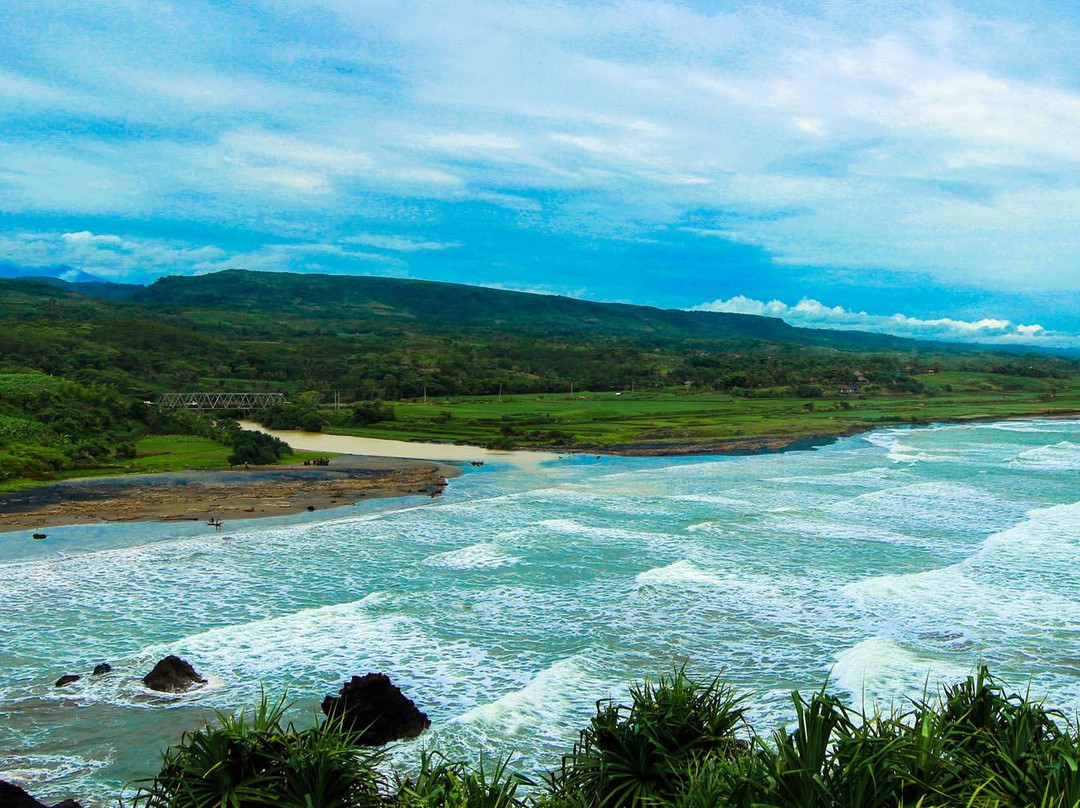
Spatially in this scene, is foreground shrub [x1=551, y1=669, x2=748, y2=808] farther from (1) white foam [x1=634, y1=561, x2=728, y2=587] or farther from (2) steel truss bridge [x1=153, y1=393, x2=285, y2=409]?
(2) steel truss bridge [x1=153, y1=393, x2=285, y2=409]

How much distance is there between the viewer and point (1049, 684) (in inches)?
805

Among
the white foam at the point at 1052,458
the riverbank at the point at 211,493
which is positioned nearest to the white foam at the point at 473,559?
the riverbank at the point at 211,493

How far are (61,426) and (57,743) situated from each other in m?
54.4

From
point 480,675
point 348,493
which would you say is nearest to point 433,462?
point 348,493

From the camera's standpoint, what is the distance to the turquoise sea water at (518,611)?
19.2 metres

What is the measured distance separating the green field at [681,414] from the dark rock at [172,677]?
62731mm

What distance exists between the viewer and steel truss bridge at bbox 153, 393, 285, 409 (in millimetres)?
94562

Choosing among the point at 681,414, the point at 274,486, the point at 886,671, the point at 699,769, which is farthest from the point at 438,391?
the point at 699,769

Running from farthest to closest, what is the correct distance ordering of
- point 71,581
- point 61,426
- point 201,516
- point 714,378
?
point 714,378 < point 61,426 < point 201,516 < point 71,581

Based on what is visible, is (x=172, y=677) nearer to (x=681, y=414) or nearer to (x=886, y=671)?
(x=886, y=671)

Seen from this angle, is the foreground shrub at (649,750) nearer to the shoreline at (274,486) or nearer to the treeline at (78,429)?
the shoreline at (274,486)

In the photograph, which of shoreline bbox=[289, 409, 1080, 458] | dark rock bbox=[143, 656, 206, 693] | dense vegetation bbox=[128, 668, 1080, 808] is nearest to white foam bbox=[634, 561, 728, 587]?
dark rock bbox=[143, 656, 206, 693]

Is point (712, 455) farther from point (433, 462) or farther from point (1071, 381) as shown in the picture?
point (1071, 381)

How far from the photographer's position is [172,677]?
20.1 metres
